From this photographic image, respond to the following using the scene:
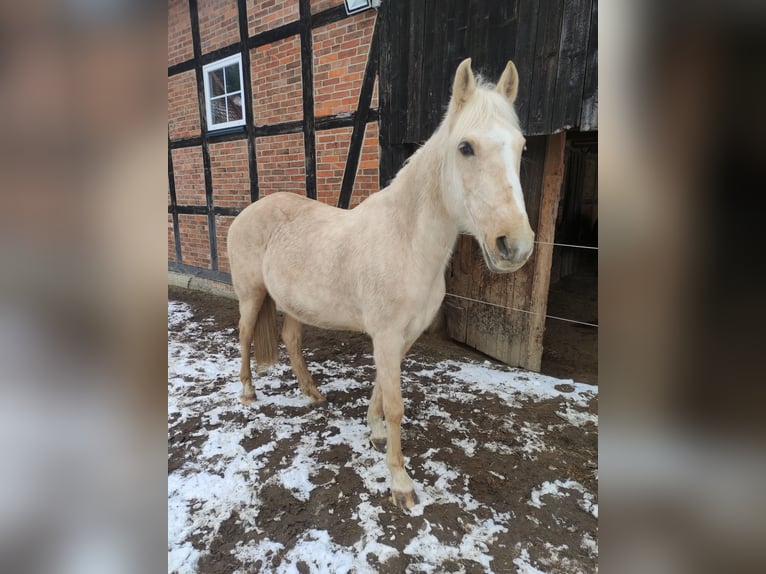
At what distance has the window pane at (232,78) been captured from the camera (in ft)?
16.2

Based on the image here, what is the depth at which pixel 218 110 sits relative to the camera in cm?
532

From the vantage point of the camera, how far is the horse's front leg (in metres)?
2.00

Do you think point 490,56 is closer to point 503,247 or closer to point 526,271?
point 526,271

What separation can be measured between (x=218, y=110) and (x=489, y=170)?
17.1 feet

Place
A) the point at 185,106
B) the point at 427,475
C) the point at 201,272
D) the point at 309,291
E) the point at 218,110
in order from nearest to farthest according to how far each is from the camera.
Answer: the point at 427,475
the point at 309,291
the point at 218,110
the point at 185,106
the point at 201,272

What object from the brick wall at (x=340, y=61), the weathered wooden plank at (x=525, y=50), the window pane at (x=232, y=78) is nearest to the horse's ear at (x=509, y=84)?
the weathered wooden plank at (x=525, y=50)

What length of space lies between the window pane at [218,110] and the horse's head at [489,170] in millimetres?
4723

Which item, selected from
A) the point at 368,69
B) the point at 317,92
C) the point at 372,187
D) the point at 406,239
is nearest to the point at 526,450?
the point at 406,239

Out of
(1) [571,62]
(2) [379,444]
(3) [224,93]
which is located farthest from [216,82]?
(2) [379,444]

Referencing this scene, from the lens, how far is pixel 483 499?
1.97 meters
